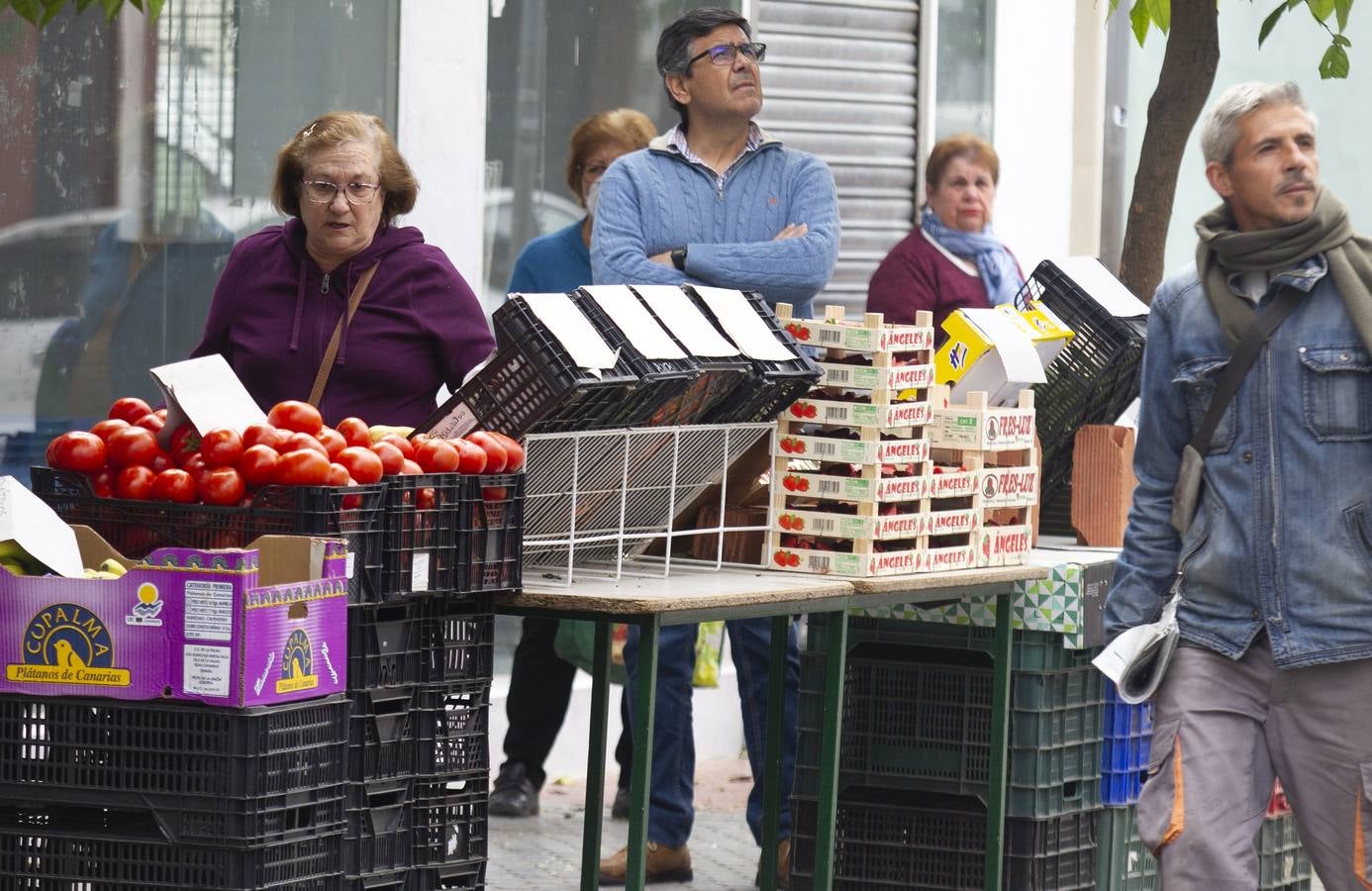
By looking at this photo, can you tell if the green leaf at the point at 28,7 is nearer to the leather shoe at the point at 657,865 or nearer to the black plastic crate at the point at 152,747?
the black plastic crate at the point at 152,747

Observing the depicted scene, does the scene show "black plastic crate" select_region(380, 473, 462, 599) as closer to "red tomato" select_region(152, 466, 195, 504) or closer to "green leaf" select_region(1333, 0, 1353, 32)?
"red tomato" select_region(152, 466, 195, 504)

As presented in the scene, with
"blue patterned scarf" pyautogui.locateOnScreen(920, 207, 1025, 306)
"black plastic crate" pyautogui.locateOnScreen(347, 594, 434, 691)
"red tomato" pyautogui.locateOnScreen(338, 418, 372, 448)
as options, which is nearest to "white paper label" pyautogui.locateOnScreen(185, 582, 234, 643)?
"black plastic crate" pyautogui.locateOnScreen(347, 594, 434, 691)

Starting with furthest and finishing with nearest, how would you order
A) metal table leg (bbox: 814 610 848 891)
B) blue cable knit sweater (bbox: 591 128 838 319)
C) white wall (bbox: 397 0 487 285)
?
white wall (bbox: 397 0 487 285) → blue cable knit sweater (bbox: 591 128 838 319) → metal table leg (bbox: 814 610 848 891)

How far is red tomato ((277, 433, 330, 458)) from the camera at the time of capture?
14.0ft

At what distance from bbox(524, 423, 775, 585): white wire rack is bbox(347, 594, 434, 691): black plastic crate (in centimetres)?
49

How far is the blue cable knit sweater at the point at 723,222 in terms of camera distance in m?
6.32

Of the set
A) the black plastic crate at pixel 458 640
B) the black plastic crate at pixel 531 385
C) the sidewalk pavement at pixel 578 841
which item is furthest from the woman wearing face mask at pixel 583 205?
the black plastic crate at pixel 458 640

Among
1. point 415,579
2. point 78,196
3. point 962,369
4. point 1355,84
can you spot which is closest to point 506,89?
point 78,196

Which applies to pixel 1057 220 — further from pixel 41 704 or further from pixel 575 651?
pixel 41 704

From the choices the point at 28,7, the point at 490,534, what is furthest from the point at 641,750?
the point at 28,7

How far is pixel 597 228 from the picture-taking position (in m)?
6.46

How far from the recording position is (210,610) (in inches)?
156

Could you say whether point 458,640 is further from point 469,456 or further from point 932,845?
point 932,845

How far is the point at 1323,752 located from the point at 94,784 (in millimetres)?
2396
